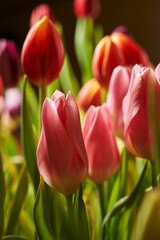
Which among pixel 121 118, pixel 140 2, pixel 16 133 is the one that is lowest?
pixel 16 133

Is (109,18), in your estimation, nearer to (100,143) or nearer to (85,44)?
(85,44)

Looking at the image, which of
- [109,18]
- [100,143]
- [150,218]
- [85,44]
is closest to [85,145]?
[100,143]

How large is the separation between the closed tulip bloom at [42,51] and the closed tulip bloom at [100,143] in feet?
0.16

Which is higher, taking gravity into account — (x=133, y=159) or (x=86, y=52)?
(x=86, y=52)

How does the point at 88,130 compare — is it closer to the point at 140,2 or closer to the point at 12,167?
the point at 12,167

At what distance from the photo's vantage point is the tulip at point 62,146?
0.25m

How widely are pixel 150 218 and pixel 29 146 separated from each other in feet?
0.60

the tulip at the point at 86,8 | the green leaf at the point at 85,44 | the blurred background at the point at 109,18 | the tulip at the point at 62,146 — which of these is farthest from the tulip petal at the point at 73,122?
the blurred background at the point at 109,18

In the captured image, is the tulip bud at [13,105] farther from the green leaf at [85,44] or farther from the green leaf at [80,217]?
the green leaf at [80,217]

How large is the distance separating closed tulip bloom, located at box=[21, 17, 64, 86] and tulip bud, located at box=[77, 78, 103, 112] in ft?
0.27

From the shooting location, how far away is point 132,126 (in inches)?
10.4

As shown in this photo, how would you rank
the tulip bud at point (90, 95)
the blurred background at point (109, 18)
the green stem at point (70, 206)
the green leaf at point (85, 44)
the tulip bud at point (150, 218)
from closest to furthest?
the tulip bud at point (150, 218)
the green stem at point (70, 206)
the tulip bud at point (90, 95)
the green leaf at point (85, 44)
the blurred background at point (109, 18)

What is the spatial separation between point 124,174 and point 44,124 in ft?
0.38

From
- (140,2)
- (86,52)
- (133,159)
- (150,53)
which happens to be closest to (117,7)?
(140,2)
